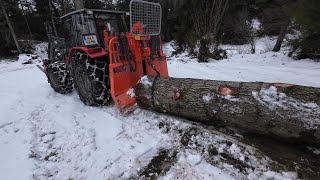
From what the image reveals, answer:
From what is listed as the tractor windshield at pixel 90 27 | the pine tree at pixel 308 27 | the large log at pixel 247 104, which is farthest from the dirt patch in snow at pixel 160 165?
the pine tree at pixel 308 27

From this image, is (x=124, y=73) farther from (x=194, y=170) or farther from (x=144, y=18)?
(x=194, y=170)

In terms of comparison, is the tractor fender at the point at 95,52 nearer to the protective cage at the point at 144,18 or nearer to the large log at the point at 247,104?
the protective cage at the point at 144,18

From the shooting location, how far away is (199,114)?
3.18 metres

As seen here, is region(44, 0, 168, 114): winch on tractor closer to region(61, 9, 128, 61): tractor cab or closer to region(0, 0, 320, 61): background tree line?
region(61, 9, 128, 61): tractor cab

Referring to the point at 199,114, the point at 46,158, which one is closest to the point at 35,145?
the point at 46,158

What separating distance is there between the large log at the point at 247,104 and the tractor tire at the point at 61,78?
250cm

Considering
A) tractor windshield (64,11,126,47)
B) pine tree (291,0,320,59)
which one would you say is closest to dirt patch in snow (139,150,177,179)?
tractor windshield (64,11,126,47)

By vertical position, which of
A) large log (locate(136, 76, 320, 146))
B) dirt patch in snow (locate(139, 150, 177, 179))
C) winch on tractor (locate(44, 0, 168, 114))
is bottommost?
dirt patch in snow (locate(139, 150, 177, 179))

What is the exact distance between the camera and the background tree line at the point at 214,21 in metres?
7.32

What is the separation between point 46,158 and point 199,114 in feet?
6.85

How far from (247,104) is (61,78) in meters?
4.20

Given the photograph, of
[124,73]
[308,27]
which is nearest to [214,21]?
[308,27]

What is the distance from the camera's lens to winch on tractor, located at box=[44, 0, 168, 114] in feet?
12.2

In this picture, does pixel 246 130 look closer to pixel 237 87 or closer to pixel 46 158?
pixel 237 87
